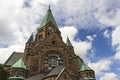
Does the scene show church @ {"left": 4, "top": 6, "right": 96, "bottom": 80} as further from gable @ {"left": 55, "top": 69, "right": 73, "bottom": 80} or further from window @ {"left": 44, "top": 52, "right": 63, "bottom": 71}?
gable @ {"left": 55, "top": 69, "right": 73, "bottom": 80}

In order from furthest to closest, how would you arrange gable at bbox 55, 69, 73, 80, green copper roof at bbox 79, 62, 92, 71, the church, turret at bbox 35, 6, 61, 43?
turret at bbox 35, 6, 61, 43
green copper roof at bbox 79, 62, 92, 71
the church
gable at bbox 55, 69, 73, 80

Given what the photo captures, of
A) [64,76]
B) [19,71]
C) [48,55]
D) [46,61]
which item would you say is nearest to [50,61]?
[46,61]

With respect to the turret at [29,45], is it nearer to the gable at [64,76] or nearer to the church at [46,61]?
the church at [46,61]

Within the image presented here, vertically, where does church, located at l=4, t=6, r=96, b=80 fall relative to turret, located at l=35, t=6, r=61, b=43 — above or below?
below

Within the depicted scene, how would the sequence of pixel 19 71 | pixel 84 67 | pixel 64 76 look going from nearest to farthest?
pixel 64 76, pixel 19 71, pixel 84 67

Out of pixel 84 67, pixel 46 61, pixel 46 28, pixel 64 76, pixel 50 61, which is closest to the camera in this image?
pixel 64 76

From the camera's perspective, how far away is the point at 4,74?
53.5 m

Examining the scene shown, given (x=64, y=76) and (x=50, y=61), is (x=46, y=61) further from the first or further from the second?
(x=64, y=76)

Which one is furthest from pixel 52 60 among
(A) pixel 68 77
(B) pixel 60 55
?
(A) pixel 68 77

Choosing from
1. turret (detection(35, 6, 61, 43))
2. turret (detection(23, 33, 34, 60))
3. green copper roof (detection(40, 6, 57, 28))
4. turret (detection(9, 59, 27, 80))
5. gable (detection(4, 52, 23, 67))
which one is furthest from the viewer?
green copper roof (detection(40, 6, 57, 28))

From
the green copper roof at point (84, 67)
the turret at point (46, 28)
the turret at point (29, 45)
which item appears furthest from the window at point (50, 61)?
the turret at point (46, 28)

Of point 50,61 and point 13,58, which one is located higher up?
point 13,58

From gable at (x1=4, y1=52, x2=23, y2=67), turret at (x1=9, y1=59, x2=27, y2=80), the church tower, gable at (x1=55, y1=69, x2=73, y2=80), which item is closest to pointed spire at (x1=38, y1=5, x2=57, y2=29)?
the church tower

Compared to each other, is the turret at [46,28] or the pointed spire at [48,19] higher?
the pointed spire at [48,19]
